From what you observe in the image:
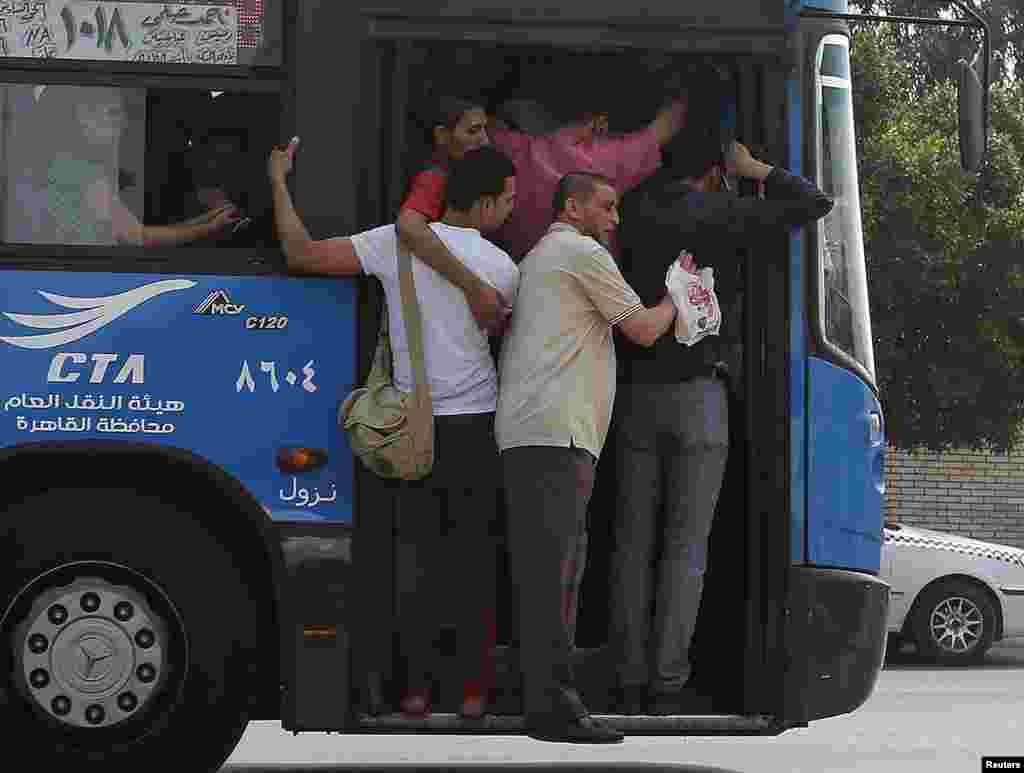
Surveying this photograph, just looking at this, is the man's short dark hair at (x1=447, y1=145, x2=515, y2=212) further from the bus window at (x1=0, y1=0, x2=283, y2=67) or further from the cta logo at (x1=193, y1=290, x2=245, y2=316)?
the cta logo at (x1=193, y1=290, x2=245, y2=316)

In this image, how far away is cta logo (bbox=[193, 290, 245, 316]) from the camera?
6637mm

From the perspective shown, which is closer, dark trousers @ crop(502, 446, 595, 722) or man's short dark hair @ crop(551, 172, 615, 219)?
dark trousers @ crop(502, 446, 595, 722)

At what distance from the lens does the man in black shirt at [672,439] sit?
22.8 feet

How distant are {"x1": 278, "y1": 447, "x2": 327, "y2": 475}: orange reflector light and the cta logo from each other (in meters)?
0.47

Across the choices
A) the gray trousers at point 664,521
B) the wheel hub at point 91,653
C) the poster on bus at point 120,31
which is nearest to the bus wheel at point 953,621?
the gray trousers at point 664,521

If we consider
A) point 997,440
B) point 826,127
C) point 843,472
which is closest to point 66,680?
point 843,472

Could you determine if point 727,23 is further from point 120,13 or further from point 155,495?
point 155,495

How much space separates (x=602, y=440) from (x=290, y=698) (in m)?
1.29

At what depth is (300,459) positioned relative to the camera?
21.9 ft

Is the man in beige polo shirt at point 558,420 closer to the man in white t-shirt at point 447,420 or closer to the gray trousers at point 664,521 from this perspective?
the man in white t-shirt at point 447,420

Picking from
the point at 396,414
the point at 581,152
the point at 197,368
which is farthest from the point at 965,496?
the point at 197,368

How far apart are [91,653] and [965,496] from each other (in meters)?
21.0

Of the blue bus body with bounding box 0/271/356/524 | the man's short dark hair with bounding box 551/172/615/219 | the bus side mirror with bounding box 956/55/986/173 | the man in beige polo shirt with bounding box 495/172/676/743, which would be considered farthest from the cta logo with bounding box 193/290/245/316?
the bus side mirror with bounding box 956/55/986/173

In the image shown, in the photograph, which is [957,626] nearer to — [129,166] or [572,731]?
[572,731]
